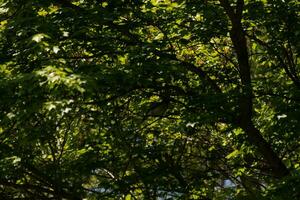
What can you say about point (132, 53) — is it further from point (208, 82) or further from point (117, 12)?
point (208, 82)

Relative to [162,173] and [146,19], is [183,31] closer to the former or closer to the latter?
[146,19]

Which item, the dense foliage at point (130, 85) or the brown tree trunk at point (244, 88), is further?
the brown tree trunk at point (244, 88)

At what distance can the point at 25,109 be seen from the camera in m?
5.88

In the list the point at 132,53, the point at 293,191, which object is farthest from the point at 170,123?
the point at 293,191

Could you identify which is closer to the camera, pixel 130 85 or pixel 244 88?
pixel 130 85

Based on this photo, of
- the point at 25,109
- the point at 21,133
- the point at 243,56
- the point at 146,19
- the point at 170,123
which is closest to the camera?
the point at 25,109

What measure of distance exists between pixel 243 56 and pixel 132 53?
2.43m

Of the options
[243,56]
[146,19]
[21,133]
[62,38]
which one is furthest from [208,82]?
[21,133]

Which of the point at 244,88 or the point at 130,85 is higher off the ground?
the point at 244,88

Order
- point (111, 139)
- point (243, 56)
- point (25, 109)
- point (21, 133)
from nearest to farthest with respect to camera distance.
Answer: point (25, 109) → point (21, 133) → point (243, 56) → point (111, 139)

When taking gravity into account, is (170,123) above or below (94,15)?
above

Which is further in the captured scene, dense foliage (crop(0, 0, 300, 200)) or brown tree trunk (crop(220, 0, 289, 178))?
brown tree trunk (crop(220, 0, 289, 178))

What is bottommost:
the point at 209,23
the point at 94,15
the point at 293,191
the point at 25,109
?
the point at 293,191

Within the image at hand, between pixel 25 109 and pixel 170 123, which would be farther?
pixel 170 123
